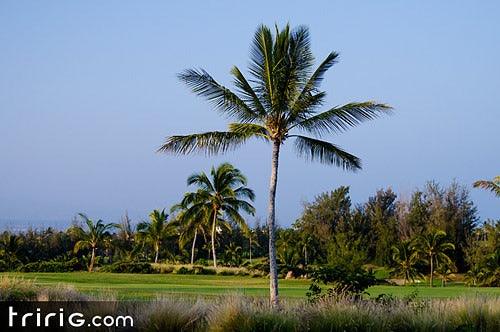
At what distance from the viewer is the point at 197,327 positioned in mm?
13273

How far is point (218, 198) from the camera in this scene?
166 feet

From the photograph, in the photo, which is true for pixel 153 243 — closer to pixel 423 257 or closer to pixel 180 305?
pixel 423 257

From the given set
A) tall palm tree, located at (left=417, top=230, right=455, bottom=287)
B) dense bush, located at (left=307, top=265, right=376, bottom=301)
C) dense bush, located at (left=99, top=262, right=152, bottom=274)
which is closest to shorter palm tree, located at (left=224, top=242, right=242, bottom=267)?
dense bush, located at (left=99, top=262, right=152, bottom=274)

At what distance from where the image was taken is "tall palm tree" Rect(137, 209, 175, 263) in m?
54.1

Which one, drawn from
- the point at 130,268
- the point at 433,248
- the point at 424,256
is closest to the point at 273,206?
the point at 130,268

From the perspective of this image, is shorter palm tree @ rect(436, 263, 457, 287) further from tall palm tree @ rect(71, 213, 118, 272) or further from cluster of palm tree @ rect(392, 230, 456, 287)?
tall palm tree @ rect(71, 213, 118, 272)

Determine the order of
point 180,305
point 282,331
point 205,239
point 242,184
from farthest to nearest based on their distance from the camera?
point 205,239 → point 242,184 → point 180,305 → point 282,331

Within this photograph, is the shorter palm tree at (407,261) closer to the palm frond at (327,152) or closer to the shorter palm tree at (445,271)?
the shorter palm tree at (445,271)

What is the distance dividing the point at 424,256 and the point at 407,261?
134 cm

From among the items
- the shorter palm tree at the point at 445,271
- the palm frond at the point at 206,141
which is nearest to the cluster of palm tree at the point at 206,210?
the shorter palm tree at the point at 445,271

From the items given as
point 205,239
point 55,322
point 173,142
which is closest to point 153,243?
point 205,239

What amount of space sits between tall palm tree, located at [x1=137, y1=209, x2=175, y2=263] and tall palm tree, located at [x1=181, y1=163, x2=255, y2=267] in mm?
4328

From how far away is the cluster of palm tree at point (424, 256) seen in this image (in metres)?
48.5

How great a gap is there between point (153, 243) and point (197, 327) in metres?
42.3
